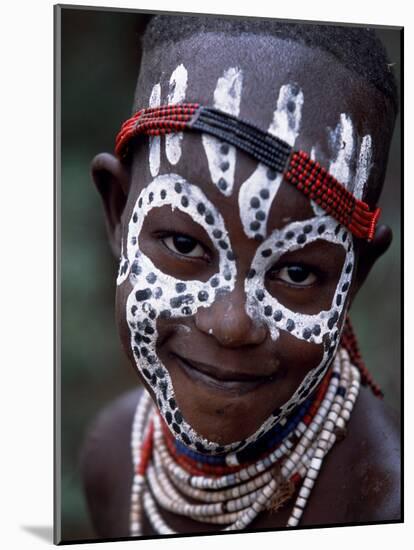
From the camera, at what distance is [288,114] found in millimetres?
2025

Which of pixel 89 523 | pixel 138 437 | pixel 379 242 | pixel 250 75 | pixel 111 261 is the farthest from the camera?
pixel 111 261

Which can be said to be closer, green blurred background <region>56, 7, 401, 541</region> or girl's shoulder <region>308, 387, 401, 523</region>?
girl's shoulder <region>308, 387, 401, 523</region>

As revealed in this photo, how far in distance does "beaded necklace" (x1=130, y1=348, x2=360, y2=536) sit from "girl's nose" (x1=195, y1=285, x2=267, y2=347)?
406 mm

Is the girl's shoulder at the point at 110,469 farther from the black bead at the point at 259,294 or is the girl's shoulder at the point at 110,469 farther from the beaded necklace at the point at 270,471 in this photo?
the black bead at the point at 259,294

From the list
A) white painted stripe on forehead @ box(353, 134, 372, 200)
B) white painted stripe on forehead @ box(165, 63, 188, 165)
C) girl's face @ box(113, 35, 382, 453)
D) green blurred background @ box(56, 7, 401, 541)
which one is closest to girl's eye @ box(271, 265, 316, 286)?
girl's face @ box(113, 35, 382, 453)

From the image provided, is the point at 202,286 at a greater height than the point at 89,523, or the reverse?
the point at 202,286

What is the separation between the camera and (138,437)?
2689 mm

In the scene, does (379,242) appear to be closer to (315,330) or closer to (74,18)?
(315,330)

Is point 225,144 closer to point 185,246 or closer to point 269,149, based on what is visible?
point 269,149

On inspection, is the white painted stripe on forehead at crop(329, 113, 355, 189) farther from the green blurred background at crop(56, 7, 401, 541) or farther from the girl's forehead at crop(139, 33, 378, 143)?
the green blurred background at crop(56, 7, 401, 541)

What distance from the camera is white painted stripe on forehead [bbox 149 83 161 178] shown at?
2121 millimetres

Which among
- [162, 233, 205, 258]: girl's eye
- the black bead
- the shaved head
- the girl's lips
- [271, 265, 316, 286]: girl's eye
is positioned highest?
the shaved head

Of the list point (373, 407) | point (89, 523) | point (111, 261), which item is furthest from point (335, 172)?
point (111, 261)

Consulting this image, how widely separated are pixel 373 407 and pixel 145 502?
2.30ft
